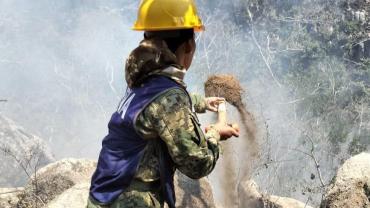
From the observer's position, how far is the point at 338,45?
13.4 metres

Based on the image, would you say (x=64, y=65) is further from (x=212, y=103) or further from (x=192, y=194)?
(x=212, y=103)

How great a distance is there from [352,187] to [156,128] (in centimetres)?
188

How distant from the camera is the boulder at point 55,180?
4.19m

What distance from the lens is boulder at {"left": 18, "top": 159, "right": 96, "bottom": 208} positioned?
165 inches

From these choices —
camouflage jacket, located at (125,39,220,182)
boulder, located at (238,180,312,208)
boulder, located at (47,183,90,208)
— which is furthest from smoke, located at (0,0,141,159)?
camouflage jacket, located at (125,39,220,182)

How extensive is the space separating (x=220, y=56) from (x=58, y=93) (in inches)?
231

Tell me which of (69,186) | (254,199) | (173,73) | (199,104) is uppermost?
(173,73)

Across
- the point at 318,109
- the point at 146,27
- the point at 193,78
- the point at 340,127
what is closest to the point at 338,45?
the point at 318,109

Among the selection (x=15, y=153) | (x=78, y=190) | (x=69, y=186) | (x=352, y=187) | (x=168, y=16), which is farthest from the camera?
(x=15, y=153)

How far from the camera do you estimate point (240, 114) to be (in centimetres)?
350

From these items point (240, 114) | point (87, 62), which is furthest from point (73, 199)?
point (87, 62)

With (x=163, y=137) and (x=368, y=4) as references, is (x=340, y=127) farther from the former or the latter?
(x=163, y=137)

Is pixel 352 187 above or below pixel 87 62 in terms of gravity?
above

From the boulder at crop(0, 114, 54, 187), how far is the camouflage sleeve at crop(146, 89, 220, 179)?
1073 centimetres
